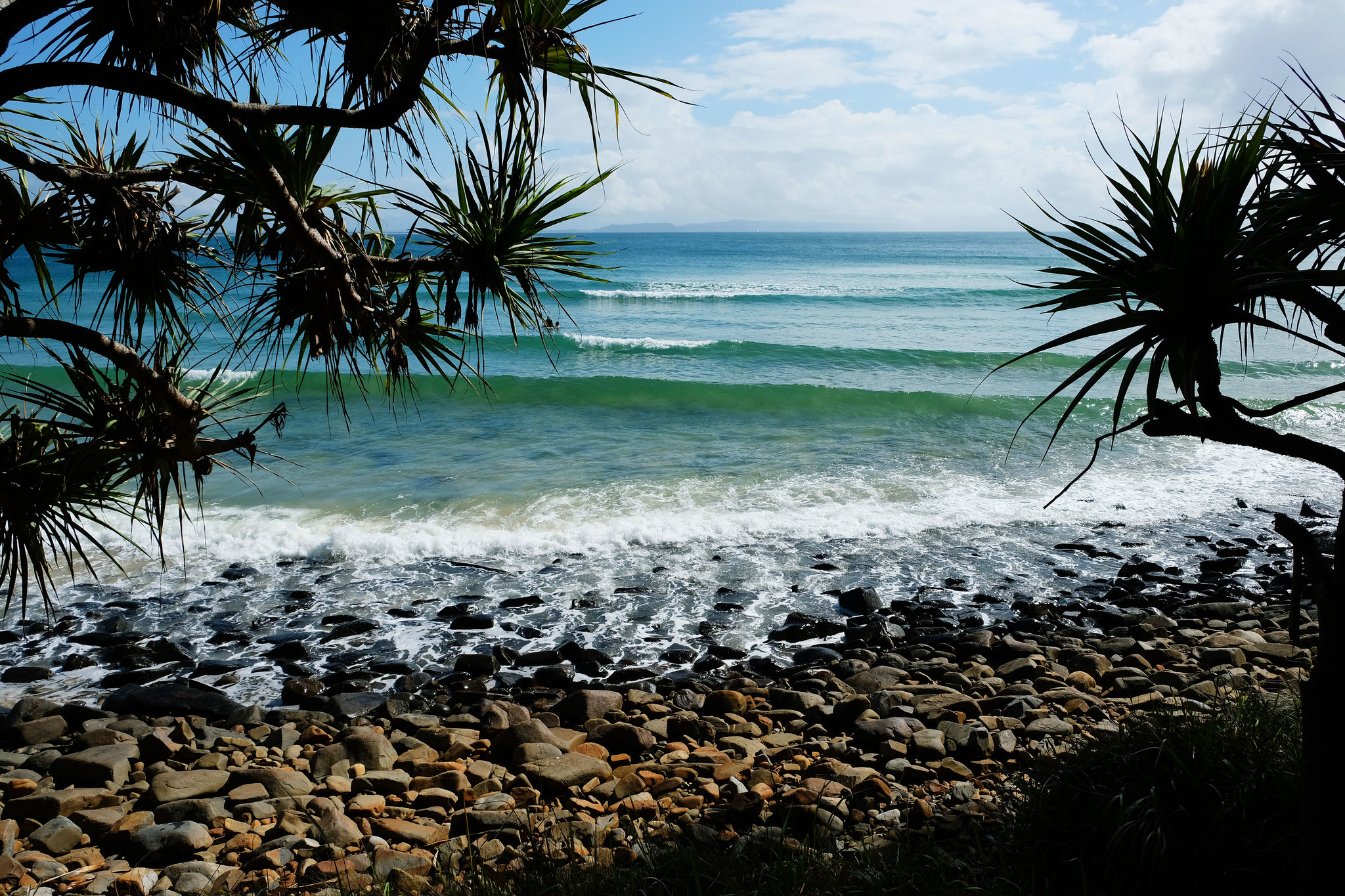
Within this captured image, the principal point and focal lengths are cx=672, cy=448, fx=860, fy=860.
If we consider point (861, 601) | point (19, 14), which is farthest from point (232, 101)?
point (861, 601)

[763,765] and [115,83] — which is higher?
[115,83]

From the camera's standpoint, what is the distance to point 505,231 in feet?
14.3

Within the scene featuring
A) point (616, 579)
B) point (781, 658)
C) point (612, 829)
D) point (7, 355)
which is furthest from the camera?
point (7, 355)

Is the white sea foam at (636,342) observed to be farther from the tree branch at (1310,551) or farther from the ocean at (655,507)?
the tree branch at (1310,551)

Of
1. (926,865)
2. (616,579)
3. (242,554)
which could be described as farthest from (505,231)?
(242,554)

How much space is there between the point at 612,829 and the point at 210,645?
15.9ft

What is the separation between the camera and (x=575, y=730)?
552 centimetres

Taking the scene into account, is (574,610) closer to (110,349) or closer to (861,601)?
(861,601)

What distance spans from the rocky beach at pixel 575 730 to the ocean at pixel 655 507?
256 millimetres

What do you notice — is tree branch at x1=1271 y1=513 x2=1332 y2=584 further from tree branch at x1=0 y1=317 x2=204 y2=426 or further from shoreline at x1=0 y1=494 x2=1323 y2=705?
shoreline at x1=0 y1=494 x2=1323 y2=705

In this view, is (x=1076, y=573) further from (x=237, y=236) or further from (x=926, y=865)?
(x=237, y=236)

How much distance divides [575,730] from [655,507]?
5885 millimetres

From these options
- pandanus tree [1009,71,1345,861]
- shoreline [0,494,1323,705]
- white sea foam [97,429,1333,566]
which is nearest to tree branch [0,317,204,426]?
shoreline [0,494,1323,705]

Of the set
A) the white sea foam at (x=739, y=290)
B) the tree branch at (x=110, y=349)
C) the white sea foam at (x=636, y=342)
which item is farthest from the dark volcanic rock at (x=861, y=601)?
the white sea foam at (x=739, y=290)
